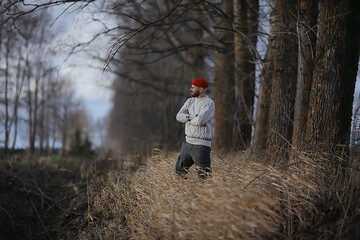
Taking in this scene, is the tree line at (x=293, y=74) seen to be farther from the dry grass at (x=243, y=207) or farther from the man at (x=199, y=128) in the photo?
the man at (x=199, y=128)

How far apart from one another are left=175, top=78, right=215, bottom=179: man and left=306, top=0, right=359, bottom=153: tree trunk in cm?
175

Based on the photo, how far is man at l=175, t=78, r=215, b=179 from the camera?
4695mm

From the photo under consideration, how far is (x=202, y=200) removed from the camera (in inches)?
150

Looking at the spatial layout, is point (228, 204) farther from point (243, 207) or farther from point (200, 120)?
point (200, 120)

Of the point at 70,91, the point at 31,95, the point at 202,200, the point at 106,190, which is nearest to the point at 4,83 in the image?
the point at 31,95

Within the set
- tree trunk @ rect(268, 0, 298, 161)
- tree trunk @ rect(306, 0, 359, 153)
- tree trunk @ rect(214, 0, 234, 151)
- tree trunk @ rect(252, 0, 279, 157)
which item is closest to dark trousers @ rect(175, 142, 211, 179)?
tree trunk @ rect(306, 0, 359, 153)

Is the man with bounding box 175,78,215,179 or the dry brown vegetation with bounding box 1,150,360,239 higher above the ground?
the man with bounding box 175,78,215,179

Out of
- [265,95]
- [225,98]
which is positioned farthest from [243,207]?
[225,98]

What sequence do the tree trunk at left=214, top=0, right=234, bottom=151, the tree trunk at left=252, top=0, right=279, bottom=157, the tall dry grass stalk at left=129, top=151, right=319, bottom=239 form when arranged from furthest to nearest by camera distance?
the tree trunk at left=214, top=0, right=234, bottom=151
the tree trunk at left=252, top=0, right=279, bottom=157
the tall dry grass stalk at left=129, top=151, right=319, bottom=239

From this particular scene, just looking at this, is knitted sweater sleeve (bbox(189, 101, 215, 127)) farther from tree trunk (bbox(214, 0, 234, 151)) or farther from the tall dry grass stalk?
tree trunk (bbox(214, 0, 234, 151))

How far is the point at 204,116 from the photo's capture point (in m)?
4.65

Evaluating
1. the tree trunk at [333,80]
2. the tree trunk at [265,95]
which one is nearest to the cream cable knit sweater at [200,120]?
the tree trunk at [333,80]

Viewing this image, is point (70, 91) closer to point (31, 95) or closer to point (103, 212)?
point (31, 95)

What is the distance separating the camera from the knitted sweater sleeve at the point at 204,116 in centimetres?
465
